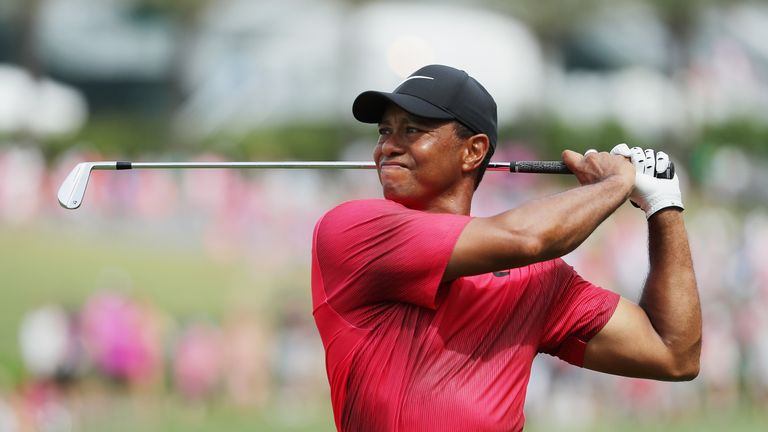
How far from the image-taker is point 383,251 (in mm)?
3406

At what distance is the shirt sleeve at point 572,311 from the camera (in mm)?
3756

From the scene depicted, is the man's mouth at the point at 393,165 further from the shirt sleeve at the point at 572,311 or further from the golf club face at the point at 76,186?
the golf club face at the point at 76,186

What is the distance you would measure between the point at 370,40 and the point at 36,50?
6.63 meters

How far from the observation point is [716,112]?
25453 millimetres

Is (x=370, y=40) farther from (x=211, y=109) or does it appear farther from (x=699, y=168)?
(x=699, y=168)

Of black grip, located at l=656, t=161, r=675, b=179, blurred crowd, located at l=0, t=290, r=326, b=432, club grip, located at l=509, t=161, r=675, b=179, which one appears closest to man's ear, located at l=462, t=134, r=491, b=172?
club grip, located at l=509, t=161, r=675, b=179

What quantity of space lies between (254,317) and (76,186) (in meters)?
9.50

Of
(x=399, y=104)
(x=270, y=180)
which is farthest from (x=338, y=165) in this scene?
(x=270, y=180)

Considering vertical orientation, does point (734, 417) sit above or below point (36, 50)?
below

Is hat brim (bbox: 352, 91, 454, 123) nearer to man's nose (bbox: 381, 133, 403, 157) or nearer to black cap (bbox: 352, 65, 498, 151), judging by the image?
black cap (bbox: 352, 65, 498, 151)

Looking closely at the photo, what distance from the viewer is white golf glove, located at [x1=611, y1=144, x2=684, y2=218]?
3.71m

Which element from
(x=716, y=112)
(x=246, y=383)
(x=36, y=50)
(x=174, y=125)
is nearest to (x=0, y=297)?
(x=246, y=383)

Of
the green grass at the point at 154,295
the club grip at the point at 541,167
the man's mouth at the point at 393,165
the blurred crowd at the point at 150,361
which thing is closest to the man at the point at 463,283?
the man's mouth at the point at 393,165

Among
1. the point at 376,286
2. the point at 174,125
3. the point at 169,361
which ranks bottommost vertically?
the point at 169,361
